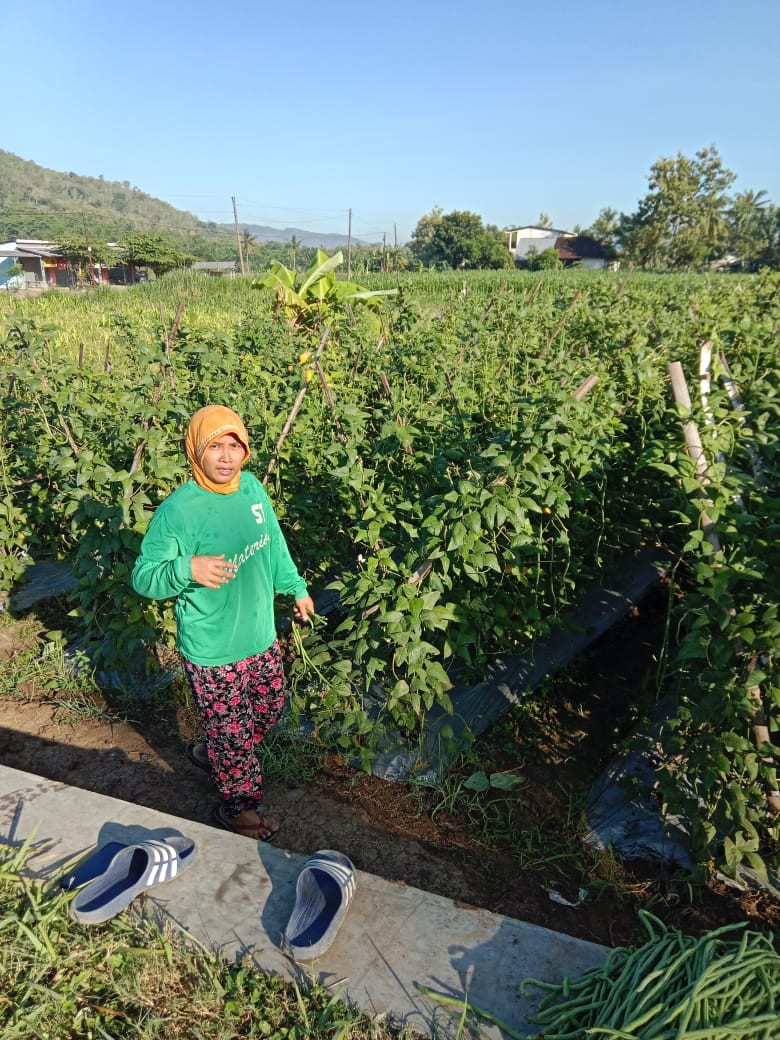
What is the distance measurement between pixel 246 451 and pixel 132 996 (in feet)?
4.97

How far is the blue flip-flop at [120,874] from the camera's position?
73.4 inches

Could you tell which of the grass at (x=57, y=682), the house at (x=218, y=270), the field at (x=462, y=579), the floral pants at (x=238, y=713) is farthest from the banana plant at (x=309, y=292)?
the house at (x=218, y=270)

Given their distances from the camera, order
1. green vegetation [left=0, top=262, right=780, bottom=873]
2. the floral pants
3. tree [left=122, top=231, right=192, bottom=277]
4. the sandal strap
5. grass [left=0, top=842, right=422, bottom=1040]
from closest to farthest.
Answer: grass [left=0, top=842, right=422, bottom=1040], the sandal strap, green vegetation [left=0, top=262, right=780, bottom=873], the floral pants, tree [left=122, top=231, right=192, bottom=277]

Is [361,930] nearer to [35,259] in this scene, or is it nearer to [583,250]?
[35,259]

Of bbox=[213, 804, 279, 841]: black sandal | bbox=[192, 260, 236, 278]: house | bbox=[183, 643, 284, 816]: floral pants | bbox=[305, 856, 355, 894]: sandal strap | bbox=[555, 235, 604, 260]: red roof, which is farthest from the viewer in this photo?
bbox=[555, 235, 604, 260]: red roof

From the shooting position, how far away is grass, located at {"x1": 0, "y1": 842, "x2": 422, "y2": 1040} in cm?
162

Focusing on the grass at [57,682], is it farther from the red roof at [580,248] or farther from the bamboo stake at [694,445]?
the red roof at [580,248]

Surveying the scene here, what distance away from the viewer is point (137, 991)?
1701 mm

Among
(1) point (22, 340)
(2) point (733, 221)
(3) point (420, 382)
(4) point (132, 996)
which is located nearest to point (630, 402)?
(3) point (420, 382)

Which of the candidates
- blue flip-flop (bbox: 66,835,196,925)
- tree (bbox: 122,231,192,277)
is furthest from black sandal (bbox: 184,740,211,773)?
tree (bbox: 122,231,192,277)

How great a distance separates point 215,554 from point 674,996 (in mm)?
1670

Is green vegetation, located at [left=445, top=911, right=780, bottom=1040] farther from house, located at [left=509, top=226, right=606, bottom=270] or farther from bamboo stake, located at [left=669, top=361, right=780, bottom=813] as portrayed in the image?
house, located at [left=509, top=226, right=606, bottom=270]

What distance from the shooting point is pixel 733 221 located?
229ft

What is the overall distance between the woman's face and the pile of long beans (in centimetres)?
161
